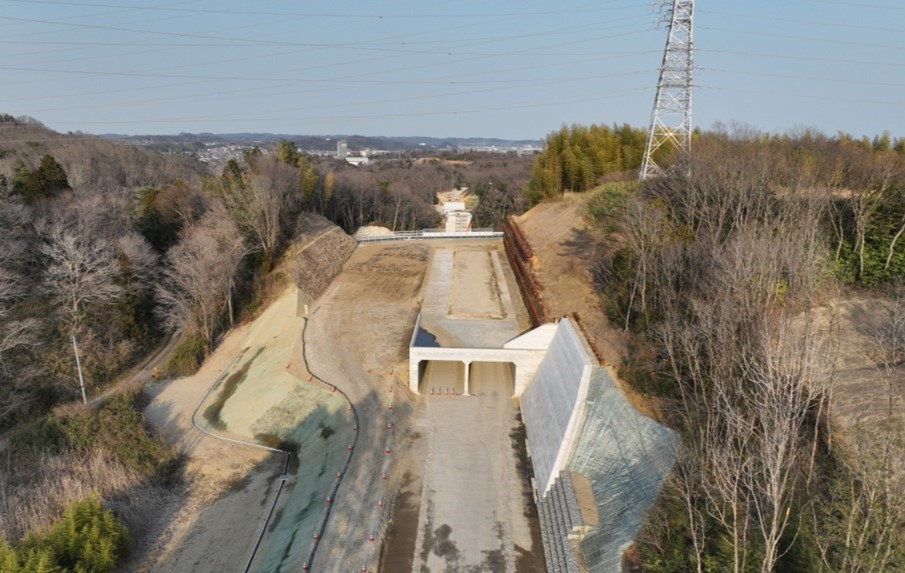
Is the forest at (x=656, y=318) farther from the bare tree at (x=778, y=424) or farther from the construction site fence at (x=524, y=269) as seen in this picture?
the construction site fence at (x=524, y=269)

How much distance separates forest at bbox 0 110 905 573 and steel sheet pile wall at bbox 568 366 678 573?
1.83 ft

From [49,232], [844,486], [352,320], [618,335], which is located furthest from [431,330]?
[49,232]

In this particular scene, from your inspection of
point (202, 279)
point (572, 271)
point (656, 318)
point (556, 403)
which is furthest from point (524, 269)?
point (202, 279)

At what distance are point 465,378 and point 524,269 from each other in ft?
29.7

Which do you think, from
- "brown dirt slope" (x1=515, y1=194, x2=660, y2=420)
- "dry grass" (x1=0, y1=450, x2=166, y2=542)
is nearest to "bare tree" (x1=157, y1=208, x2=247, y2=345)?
"dry grass" (x1=0, y1=450, x2=166, y2=542)

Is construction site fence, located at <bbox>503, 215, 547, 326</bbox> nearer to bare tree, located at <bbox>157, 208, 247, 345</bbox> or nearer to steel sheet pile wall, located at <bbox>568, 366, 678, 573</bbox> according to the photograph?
steel sheet pile wall, located at <bbox>568, 366, 678, 573</bbox>

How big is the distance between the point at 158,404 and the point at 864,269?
1056 inches

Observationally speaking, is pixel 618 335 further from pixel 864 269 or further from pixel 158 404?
pixel 158 404

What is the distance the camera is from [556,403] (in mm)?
17641

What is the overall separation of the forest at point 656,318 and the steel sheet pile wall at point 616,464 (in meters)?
0.56

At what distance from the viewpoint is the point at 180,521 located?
16.6m

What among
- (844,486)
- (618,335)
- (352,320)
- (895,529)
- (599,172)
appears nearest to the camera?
(895,529)

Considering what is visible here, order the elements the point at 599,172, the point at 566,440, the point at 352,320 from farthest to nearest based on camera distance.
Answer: the point at 599,172 → the point at 352,320 → the point at 566,440

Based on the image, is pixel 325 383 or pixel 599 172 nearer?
pixel 325 383
